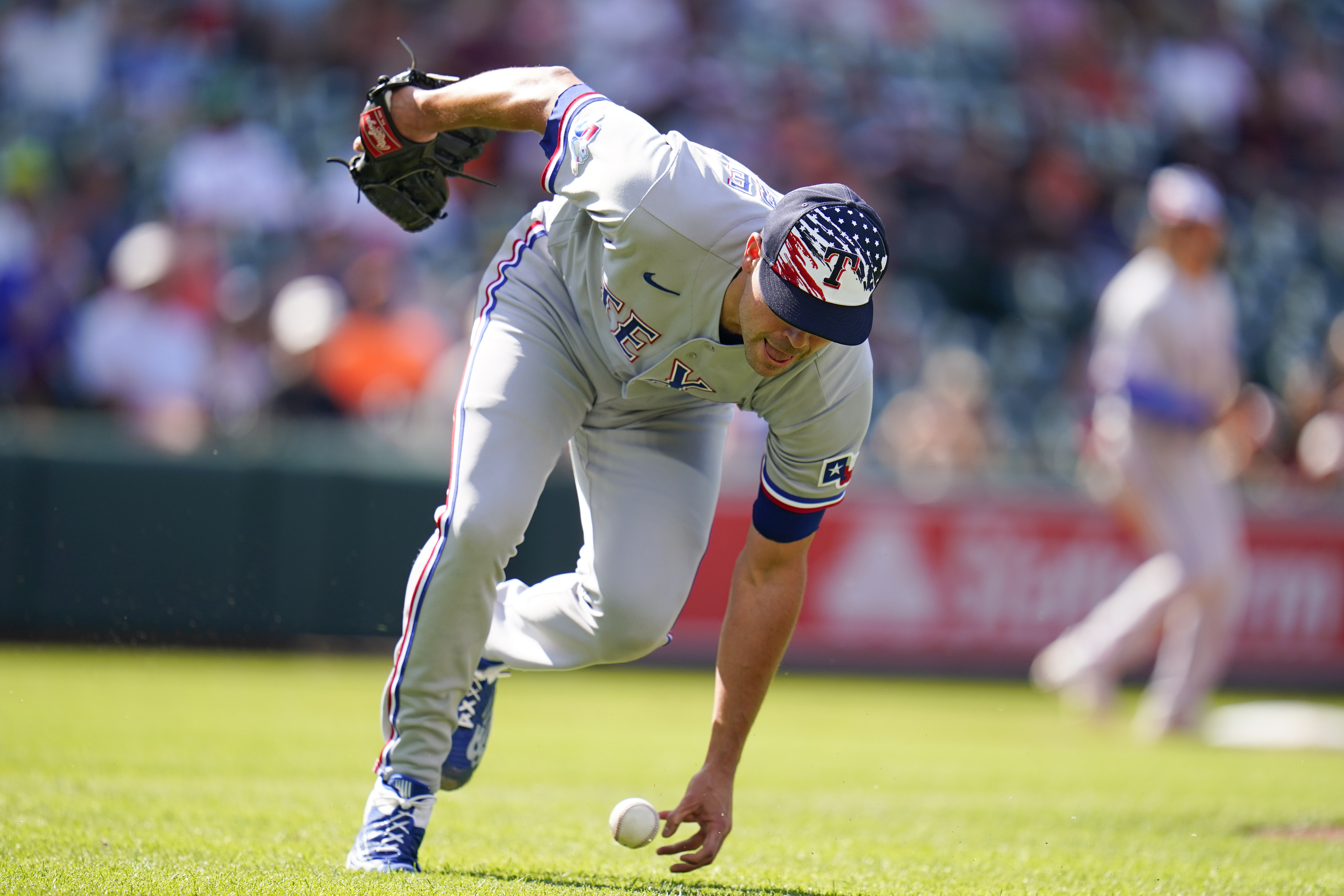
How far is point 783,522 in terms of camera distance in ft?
13.0

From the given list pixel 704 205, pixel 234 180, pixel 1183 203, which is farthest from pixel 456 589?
pixel 234 180

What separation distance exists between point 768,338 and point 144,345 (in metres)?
7.60

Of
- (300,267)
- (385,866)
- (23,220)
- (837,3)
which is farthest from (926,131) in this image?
(385,866)

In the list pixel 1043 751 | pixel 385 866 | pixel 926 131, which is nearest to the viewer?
pixel 385 866

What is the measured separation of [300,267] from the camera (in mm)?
11016

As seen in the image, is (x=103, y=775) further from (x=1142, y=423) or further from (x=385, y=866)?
(x=1142, y=423)

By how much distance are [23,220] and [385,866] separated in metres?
8.49

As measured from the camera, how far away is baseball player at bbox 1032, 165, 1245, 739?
8.30 m

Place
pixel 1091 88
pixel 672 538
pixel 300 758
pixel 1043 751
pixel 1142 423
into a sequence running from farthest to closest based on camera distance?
pixel 1091 88 < pixel 1142 423 < pixel 1043 751 < pixel 300 758 < pixel 672 538

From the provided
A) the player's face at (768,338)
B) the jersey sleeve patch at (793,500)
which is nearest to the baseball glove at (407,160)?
the player's face at (768,338)

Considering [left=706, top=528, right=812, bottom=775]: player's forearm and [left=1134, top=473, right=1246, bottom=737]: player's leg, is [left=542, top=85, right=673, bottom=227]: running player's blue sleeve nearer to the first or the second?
[left=706, top=528, right=812, bottom=775]: player's forearm

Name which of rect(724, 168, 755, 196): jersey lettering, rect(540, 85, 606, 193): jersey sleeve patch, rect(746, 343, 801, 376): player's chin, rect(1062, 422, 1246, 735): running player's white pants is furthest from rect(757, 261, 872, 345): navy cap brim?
rect(1062, 422, 1246, 735): running player's white pants

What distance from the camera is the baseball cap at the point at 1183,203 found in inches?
330

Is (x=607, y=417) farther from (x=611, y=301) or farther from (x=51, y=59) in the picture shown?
(x=51, y=59)
